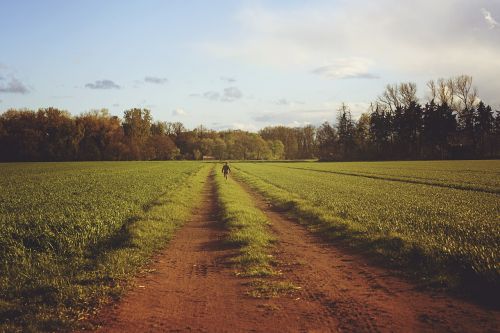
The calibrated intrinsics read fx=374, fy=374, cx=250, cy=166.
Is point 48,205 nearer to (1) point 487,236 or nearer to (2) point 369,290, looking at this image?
(2) point 369,290

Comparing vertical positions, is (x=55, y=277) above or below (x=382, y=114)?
below

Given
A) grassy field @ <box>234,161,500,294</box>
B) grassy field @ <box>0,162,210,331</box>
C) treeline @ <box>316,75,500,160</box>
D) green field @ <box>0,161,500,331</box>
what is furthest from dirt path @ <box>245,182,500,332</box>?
treeline @ <box>316,75,500,160</box>

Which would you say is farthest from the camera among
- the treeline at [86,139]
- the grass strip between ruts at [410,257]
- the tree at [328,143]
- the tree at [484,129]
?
the tree at [328,143]

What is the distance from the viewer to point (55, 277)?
8102 mm

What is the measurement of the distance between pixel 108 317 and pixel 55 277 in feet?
8.66

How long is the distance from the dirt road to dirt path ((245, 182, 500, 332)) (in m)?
0.01

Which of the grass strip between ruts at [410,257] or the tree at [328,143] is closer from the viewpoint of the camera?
the grass strip between ruts at [410,257]

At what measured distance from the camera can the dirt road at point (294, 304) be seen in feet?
19.3

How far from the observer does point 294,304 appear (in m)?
6.77

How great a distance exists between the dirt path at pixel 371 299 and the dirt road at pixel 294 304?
0.05ft

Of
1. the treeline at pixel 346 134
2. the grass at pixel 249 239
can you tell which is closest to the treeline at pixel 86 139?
the treeline at pixel 346 134

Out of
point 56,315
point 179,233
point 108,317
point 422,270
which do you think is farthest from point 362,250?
point 56,315

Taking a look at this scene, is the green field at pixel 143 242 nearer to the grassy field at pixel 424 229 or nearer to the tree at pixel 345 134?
the grassy field at pixel 424 229

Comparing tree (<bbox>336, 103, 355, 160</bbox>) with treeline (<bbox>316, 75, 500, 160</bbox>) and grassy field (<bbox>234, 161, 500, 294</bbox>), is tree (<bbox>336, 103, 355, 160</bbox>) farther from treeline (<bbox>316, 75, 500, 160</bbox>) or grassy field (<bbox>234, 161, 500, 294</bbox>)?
grassy field (<bbox>234, 161, 500, 294</bbox>)
